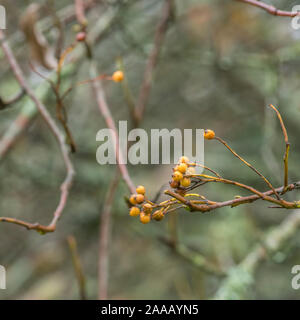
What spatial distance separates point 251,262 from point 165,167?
1.21m

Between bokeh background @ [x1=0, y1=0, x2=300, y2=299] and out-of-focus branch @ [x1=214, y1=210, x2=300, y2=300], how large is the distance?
0.92ft

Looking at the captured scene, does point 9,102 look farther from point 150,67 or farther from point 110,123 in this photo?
point 150,67

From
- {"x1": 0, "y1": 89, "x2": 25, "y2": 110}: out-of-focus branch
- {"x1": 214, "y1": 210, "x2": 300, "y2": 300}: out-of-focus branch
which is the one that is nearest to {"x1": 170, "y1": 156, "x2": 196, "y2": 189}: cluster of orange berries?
{"x1": 0, "y1": 89, "x2": 25, "y2": 110}: out-of-focus branch

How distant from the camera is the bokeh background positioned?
193 centimetres

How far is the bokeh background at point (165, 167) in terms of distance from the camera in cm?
193

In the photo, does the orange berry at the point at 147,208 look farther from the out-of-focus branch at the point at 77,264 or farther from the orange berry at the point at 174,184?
the out-of-focus branch at the point at 77,264

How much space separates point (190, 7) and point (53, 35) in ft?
3.24

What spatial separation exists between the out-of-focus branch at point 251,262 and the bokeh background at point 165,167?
281mm

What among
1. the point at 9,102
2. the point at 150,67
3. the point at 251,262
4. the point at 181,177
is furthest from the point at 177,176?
the point at 251,262

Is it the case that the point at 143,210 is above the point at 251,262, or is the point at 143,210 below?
below

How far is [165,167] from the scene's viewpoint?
8.44 ft

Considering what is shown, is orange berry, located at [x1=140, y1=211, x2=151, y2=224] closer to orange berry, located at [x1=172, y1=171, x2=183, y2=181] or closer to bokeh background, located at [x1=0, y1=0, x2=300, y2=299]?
orange berry, located at [x1=172, y1=171, x2=183, y2=181]

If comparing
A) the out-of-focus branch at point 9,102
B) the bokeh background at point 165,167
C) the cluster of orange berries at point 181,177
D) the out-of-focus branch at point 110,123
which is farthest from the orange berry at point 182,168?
the bokeh background at point 165,167
